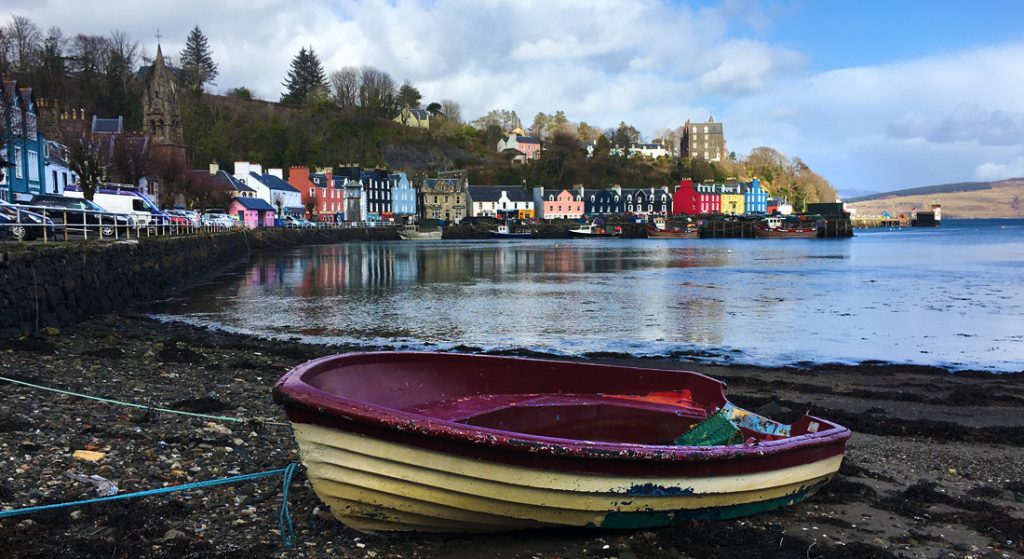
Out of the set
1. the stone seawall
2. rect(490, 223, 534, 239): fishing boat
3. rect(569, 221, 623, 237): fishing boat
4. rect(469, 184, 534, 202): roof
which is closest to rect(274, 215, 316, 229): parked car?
rect(490, 223, 534, 239): fishing boat

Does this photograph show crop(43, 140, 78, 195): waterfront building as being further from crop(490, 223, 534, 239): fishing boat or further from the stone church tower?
crop(490, 223, 534, 239): fishing boat

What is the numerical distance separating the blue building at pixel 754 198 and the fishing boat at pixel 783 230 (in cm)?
2864

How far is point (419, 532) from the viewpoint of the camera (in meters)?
6.12

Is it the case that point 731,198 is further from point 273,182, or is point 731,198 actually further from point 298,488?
point 298,488

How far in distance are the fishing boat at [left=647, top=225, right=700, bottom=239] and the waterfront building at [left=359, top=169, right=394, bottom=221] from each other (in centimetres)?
4442

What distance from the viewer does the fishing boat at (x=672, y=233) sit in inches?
4943

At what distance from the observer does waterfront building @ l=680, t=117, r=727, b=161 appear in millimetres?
189625

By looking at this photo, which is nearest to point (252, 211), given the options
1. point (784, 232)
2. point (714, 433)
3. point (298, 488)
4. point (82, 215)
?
point (82, 215)

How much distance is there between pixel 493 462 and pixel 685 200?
481 feet

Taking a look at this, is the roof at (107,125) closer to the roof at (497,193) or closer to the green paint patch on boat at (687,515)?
the roof at (497,193)

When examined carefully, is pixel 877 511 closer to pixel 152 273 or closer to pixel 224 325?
pixel 224 325

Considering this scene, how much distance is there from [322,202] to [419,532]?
4562 inches

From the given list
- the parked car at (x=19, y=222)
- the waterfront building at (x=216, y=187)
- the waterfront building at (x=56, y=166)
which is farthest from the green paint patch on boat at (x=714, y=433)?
the waterfront building at (x=216, y=187)

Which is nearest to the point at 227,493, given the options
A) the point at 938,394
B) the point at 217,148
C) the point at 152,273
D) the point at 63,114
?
the point at 938,394
